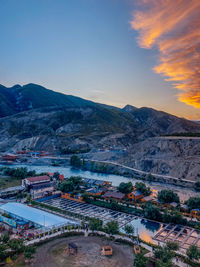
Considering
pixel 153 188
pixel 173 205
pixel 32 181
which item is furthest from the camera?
pixel 153 188

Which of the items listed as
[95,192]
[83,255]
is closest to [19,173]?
[95,192]

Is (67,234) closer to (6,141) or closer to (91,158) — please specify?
(91,158)

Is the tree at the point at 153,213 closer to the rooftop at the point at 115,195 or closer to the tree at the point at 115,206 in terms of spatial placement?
the tree at the point at 115,206

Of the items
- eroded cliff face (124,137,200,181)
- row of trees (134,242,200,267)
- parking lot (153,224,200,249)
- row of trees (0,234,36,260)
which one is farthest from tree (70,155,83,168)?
row of trees (134,242,200,267)

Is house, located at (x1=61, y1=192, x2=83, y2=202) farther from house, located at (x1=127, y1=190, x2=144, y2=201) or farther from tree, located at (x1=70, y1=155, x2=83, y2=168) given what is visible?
tree, located at (x1=70, y1=155, x2=83, y2=168)

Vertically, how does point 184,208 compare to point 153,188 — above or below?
above

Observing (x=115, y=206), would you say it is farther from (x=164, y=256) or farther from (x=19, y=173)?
(x=19, y=173)
